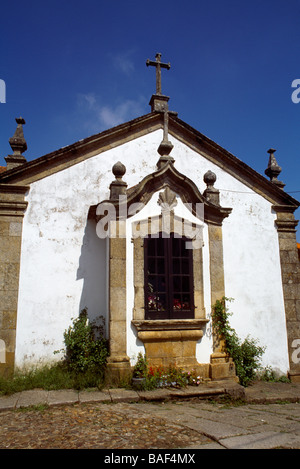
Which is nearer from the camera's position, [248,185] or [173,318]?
[173,318]

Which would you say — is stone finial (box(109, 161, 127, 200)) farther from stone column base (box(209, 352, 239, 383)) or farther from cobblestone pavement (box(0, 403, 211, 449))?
cobblestone pavement (box(0, 403, 211, 449))

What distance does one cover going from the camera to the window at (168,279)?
664cm

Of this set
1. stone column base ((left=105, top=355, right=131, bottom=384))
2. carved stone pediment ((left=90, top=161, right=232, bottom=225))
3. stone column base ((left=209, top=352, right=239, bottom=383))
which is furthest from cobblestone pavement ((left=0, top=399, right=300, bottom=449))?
carved stone pediment ((left=90, top=161, right=232, bottom=225))

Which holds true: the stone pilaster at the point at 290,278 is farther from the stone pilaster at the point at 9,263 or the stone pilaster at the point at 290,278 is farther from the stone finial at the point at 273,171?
the stone pilaster at the point at 9,263

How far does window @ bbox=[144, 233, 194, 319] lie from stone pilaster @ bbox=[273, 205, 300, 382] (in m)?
2.56

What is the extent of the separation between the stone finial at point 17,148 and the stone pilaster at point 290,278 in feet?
18.9

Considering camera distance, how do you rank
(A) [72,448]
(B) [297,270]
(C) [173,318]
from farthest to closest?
(B) [297,270] → (C) [173,318] → (A) [72,448]

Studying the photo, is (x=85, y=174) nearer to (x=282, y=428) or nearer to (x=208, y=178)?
(x=208, y=178)

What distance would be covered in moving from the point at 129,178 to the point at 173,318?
3181mm

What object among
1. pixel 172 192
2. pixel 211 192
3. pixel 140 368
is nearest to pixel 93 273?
pixel 140 368

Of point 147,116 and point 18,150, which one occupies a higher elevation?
point 147,116

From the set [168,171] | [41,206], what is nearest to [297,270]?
[168,171]

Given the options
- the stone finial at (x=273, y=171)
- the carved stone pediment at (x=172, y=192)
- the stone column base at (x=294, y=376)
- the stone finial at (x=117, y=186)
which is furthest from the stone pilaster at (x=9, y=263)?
the stone finial at (x=273, y=171)

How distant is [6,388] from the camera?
224 inches
